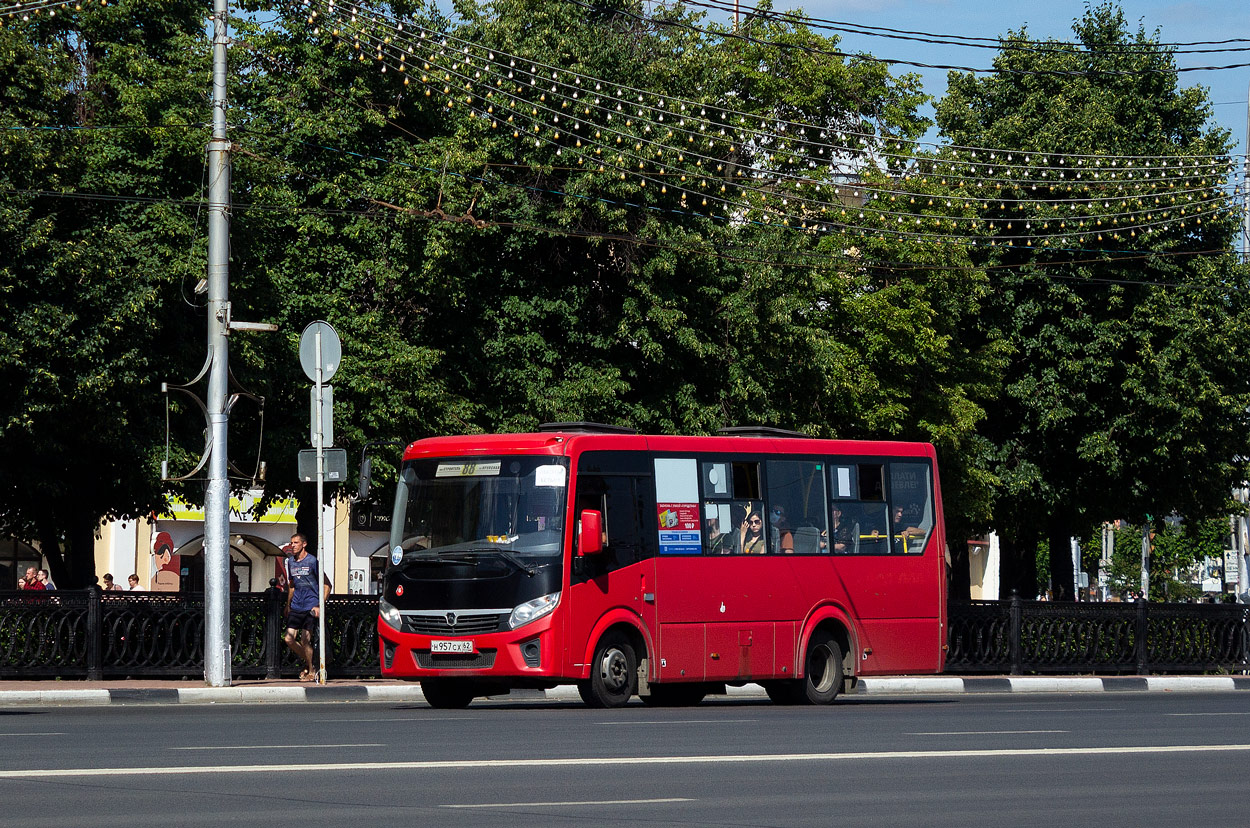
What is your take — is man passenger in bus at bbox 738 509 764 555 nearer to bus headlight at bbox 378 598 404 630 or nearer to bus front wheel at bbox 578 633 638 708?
bus front wheel at bbox 578 633 638 708

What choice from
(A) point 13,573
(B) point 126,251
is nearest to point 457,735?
Result: (B) point 126,251

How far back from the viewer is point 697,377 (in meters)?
33.1

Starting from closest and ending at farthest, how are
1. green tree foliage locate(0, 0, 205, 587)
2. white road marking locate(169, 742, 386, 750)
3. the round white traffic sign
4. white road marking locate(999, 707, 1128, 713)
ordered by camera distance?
1. white road marking locate(169, 742, 386, 750)
2. white road marking locate(999, 707, 1128, 713)
3. the round white traffic sign
4. green tree foliage locate(0, 0, 205, 587)

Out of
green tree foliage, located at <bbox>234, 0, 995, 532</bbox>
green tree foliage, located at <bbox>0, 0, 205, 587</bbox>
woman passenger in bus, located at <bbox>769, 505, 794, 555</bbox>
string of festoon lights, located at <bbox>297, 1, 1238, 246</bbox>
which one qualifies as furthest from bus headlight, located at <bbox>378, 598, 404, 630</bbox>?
green tree foliage, located at <bbox>234, 0, 995, 532</bbox>

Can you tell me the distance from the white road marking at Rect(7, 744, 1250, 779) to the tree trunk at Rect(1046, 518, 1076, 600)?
97.6ft

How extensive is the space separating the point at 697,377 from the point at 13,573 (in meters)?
25.3

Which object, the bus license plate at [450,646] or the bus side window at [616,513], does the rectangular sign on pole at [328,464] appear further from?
the bus side window at [616,513]

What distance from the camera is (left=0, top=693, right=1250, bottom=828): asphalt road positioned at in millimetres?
9016

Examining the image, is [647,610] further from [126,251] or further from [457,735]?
[126,251]

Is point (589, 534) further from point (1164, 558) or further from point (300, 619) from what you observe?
point (1164, 558)

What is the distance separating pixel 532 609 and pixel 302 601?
216 inches

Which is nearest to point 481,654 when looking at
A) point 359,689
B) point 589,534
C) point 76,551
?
point 589,534

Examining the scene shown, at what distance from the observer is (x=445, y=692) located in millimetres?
19625

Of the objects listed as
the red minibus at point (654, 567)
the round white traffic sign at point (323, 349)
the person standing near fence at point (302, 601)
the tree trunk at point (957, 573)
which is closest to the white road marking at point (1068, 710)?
the red minibus at point (654, 567)
